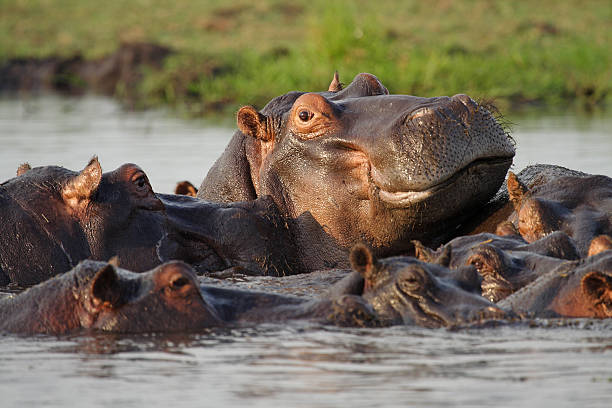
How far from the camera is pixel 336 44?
23.3 meters

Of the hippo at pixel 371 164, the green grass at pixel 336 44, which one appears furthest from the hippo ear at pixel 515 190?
the green grass at pixel 336 44

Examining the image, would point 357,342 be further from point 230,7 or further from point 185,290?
point 230,7

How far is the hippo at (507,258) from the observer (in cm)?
616

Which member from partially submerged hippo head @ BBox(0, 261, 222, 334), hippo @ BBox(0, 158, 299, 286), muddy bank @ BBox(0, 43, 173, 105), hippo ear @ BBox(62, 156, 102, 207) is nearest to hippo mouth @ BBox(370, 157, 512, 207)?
hippo @ BBox(0, 158, 299, 286)

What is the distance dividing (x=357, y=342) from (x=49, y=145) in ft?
40.4

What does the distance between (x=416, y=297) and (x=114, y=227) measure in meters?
2.00

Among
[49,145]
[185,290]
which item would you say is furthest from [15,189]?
[49,145]

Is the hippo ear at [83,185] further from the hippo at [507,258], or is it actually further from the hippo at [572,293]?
the hippo at [572,293]

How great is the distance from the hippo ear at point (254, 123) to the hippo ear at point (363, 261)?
225 centimetres

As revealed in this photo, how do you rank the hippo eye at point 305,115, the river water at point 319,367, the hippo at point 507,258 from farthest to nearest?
the hippo eye at point 305,115
the hippo at point 507,258
the river water at point 319,367

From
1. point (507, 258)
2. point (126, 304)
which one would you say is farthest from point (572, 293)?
point (126, 304)

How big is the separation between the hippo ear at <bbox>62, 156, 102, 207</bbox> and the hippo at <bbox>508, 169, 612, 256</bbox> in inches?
93.5

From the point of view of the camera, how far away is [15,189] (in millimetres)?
6758

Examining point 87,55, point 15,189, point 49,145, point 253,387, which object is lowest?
point 253,387
